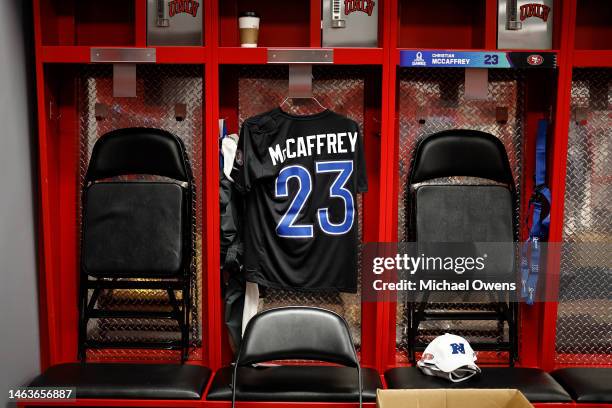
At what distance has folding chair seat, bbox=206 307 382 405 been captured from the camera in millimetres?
2641

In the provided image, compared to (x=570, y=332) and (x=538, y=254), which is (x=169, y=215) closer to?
(x=538, y=254)

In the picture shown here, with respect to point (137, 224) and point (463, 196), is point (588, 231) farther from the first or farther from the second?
point (137, 224)

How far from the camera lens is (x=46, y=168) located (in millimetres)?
3014

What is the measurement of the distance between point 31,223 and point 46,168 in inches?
10.9

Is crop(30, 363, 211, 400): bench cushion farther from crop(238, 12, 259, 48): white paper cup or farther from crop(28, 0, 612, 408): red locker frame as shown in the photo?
crop(238, 12, 259, 48): white paper cup

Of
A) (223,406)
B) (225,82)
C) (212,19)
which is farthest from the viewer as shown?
(225,82)

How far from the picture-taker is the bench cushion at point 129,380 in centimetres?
267

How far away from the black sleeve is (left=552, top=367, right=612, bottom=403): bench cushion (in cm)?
126

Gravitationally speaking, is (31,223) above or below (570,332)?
above

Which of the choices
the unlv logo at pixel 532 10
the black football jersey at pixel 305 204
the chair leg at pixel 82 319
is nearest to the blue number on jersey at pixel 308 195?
the black football jersey at pixel 305 204

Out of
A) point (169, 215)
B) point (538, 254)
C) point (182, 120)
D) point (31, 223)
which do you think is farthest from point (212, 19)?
point (538, 254)

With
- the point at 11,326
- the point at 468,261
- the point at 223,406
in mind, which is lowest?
the point at 223,406

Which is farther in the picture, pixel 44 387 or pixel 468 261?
pixel 468 261

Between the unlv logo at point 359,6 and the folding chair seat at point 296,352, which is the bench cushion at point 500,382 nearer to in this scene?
the folding chair seat at point 296,352
